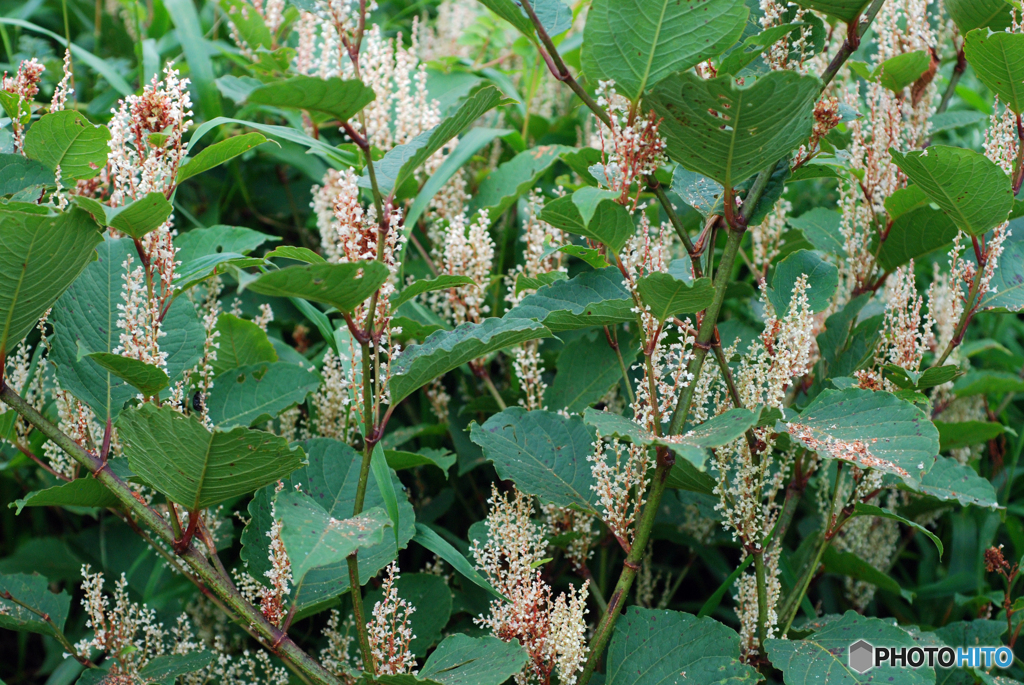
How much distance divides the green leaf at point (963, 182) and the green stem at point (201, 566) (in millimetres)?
1447

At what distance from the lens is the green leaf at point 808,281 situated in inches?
73.7

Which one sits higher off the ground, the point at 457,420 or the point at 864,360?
the point at 864,360

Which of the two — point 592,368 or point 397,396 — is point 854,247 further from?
point 397,396

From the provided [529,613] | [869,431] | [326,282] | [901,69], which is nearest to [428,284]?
[326,282]

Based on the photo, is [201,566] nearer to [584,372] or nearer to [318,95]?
[318,95]

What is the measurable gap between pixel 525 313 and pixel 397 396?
1.02 feet

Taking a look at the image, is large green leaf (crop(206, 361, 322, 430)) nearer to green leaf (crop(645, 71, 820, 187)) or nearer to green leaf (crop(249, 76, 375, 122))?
green leaf (crop(249, 76, 375, 122))

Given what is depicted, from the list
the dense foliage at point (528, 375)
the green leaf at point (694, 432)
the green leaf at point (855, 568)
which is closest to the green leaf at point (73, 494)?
the dense foliage at point (528, 375)

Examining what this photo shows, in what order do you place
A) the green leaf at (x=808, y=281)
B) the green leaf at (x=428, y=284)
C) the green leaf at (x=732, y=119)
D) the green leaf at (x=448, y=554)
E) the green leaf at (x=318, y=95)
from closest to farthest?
1. the green leaf at (x=318, y=95)
2. the green leaf at (x=732, y=119)
3. the green leaf at (x=428, y=284)
4. the green leaf at (x=448, y=554)
5. the green leaf at (x=808, y=281)

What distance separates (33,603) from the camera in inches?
67.5

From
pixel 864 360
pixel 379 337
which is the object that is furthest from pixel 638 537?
pixel 864 360

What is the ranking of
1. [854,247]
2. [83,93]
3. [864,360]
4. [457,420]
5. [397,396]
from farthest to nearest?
[83,93]
[457,420]
[854,247]
[864,360]
[397,396]

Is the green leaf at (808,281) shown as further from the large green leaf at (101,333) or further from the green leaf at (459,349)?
the large green leaf at (101,333)

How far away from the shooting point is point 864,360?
1917mm
